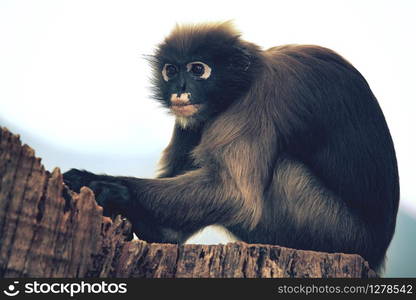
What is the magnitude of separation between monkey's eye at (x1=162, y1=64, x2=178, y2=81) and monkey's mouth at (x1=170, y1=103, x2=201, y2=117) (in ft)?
1.44

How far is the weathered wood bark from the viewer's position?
348cm

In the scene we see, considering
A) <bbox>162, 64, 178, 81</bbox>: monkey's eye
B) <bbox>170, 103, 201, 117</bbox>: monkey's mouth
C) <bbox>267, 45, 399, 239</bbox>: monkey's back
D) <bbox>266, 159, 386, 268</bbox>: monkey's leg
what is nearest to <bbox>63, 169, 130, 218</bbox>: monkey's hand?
<bbox>170, 103, 201, 117</bbox>: monkey's mouth

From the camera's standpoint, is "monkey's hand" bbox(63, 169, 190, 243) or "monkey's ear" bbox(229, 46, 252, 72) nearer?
"monkey's hand" bbox(63, 169, 190, 243)

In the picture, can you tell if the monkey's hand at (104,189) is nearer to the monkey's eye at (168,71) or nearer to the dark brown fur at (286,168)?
the dark brown fur at (286,168)

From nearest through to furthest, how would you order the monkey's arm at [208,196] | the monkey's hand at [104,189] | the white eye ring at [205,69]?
the monkey's hand at [104,189] < the monkey's arm at [208,196] < the white eye ring at [205,69]

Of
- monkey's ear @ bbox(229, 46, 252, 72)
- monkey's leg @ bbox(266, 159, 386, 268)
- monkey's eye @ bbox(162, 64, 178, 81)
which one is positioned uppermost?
monkey's ear @ bbox(229, 46, 252, 72)

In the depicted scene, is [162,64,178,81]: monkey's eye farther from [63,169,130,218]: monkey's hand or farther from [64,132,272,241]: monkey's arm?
[63,169,130,218]: monkey's hand

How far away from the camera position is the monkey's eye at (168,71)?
6246 millimetres

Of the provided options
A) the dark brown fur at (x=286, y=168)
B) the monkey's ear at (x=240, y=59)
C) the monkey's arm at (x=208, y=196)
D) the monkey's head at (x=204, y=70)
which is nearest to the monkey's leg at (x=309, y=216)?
the dark brown fur at (x=286, y=168)

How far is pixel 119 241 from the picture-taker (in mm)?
4008

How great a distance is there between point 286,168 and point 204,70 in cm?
121

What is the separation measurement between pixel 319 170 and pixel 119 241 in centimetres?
244

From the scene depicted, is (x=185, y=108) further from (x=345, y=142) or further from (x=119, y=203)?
(x=345, y=142)

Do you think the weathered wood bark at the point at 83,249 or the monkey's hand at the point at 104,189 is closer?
the weathered wood bark at the point at 83,249
